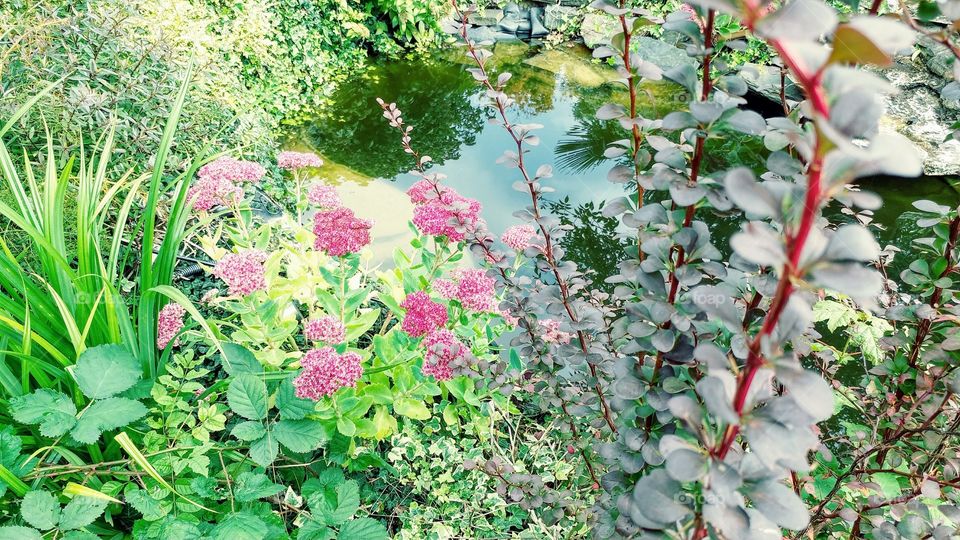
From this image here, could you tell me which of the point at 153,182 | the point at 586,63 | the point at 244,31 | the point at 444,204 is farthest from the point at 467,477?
the point at 586,63

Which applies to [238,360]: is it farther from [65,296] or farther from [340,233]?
[65,296]

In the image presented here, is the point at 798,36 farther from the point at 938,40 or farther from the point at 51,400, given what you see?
the point at 51,400

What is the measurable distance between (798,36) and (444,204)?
45.2 inches

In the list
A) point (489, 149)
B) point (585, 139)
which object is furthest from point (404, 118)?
point (585, 139)

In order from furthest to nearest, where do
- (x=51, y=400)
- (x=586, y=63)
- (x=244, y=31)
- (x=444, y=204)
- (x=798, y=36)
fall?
(x=586, y=63) → (x=244, y=31) → (x=444, y=204) → (x=51, y=400) → (x=798, y=36)

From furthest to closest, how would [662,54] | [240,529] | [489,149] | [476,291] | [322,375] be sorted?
[662,54] → [489,149] → [476,291] → [322,375] → [240,529]

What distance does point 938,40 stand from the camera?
0.61 meters

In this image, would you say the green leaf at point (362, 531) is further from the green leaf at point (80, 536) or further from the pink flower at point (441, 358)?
the green leaf at point (80, 536)

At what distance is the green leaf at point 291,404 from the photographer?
1.32 meters

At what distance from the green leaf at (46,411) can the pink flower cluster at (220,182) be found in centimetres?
65

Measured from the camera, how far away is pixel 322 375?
1284mm

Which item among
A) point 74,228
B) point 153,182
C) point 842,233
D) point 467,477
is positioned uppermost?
point 842,233

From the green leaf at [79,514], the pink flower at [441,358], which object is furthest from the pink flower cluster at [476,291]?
the green leaf at [79,514]

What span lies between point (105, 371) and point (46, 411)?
14 cm
